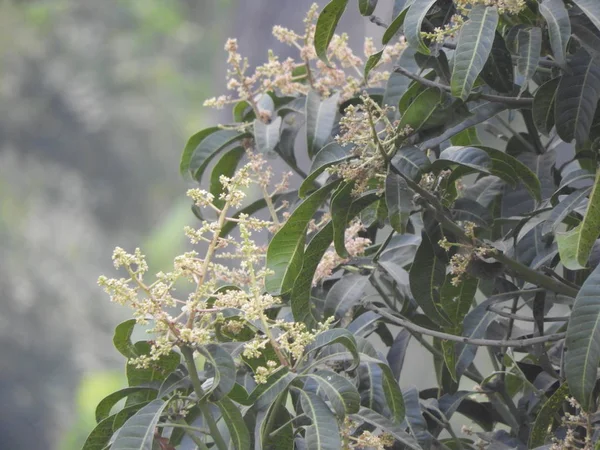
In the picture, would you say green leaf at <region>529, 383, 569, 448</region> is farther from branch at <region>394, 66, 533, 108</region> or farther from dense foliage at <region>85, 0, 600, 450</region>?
branch at <region>394, 66, 533, 108</region>

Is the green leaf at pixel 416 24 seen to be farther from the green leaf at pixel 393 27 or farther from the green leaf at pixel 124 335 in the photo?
the green leaf at pixel 124 335

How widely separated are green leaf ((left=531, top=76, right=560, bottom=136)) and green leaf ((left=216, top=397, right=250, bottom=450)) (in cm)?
33

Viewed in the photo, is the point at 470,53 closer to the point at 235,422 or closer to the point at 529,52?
the point at 529,52

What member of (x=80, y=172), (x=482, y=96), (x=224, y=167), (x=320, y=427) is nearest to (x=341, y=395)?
(x=320, y=427)

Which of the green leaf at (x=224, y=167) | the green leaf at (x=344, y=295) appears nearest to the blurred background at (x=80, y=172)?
the green leaf at (x=224, y=167)

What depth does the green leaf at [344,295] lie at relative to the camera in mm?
672

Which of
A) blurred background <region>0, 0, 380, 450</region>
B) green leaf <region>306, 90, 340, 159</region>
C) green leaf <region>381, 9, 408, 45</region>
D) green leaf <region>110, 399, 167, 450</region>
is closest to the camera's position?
green leaf <region>110, 399, 167, 450</region>

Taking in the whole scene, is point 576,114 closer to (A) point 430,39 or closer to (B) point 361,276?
(A) point 430,39

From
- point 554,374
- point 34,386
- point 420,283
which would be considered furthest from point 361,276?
point 34,386

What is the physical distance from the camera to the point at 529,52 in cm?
57

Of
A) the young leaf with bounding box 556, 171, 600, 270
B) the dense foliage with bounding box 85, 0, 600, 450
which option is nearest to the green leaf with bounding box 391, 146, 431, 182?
the dense foliage with bounding box 85, 0, 600, 450

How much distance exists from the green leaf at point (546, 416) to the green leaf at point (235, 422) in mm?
224

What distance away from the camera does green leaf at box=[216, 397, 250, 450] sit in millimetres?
535

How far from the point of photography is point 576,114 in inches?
23.2
